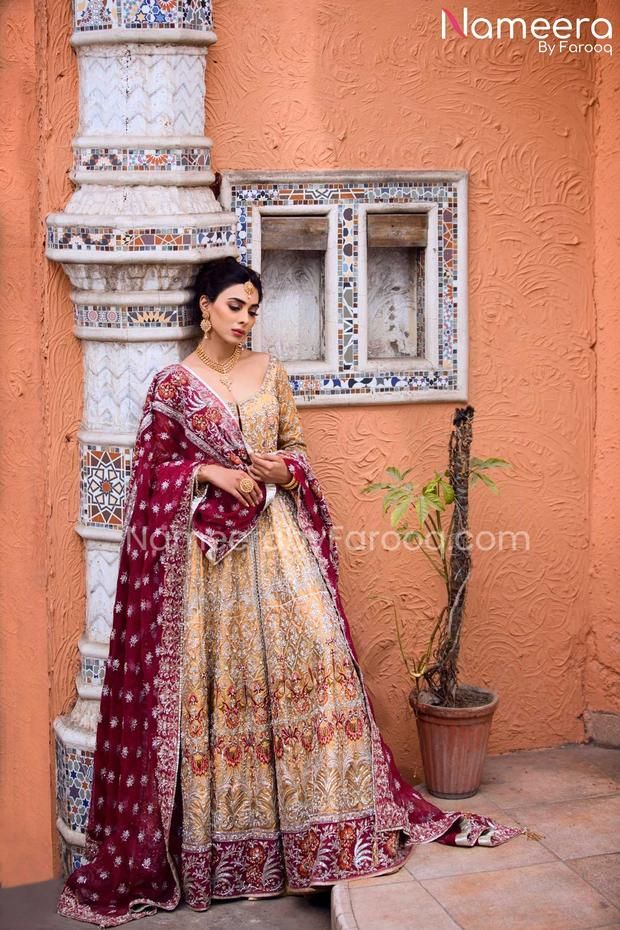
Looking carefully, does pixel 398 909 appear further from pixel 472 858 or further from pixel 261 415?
pixel 261 415

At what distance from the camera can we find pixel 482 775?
Result: 17.6ft

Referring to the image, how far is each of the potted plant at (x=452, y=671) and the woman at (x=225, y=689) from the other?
366 mm

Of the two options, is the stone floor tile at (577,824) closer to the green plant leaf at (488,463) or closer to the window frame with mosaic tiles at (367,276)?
the green plant leaf at (488,463)

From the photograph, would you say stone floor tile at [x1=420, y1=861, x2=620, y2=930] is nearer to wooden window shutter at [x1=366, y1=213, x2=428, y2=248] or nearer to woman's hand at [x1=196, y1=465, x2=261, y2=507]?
woman's hand at [x1=196, y1=465, x2=261, y2=507]

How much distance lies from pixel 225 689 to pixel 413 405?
1.40 metres

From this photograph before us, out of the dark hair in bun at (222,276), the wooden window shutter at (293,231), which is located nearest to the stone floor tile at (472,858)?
the dark hair in bun at (222,276)

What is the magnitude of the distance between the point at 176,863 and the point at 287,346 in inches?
76.2

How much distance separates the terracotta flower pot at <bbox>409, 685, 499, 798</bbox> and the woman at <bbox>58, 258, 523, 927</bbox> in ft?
1.18

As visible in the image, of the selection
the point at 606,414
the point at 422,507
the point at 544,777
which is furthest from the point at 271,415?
the point at 544,777

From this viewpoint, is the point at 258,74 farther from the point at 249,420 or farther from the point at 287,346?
the point at 249,420

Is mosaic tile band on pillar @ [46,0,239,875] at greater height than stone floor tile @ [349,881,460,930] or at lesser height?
greater

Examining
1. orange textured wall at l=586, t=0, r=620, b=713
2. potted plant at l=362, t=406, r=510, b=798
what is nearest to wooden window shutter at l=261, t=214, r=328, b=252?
potted plant at l=362, t=406, r=510, b=798

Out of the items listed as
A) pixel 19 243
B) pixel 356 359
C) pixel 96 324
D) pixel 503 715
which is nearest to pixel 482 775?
pixel 503 715

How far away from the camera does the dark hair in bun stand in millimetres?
4668
